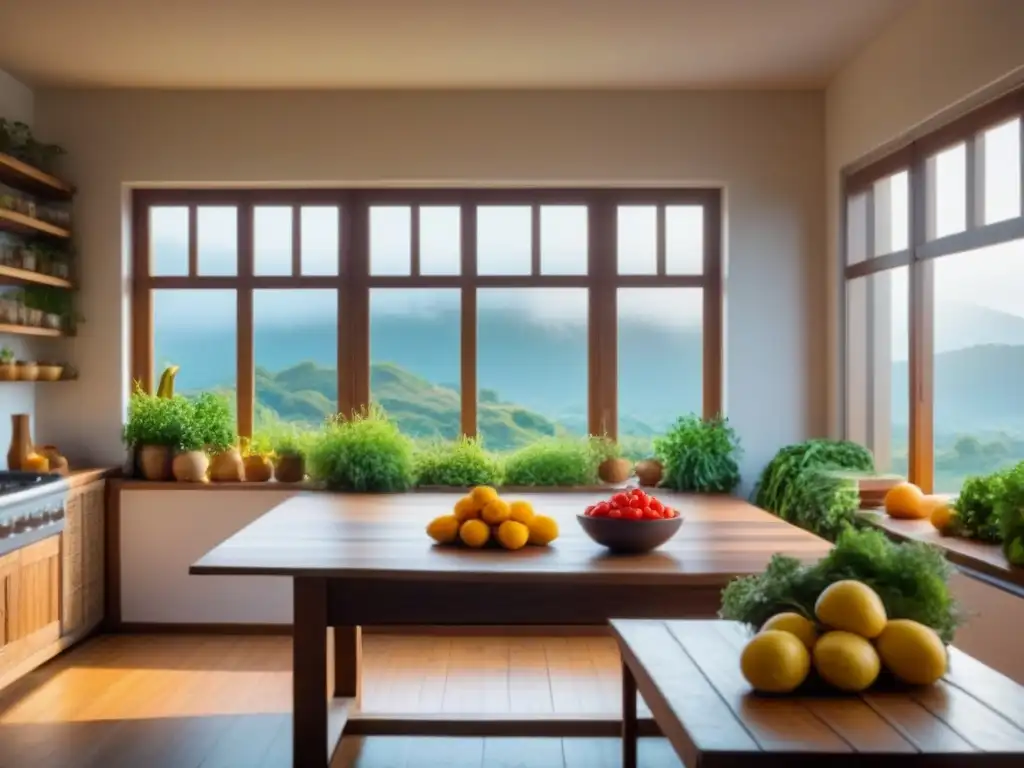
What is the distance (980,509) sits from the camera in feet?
12.7

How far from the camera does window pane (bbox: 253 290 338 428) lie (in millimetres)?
6277

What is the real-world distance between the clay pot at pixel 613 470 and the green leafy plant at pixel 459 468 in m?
0.58

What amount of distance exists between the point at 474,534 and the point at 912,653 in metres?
1.77

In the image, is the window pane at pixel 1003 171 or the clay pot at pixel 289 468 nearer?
the window pane at pixel 1003 171

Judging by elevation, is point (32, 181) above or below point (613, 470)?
above

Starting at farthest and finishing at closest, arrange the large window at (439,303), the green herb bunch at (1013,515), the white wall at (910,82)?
the large window at (439,303)
the white wall at (910,82)
the green herb bunch at (1013,515)

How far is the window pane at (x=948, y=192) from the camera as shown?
444 cm

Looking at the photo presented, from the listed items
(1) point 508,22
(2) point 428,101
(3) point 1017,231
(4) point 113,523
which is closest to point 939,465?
(3) point 1017,231

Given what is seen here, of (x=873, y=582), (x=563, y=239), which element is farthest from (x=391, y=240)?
(x=873, y=582)

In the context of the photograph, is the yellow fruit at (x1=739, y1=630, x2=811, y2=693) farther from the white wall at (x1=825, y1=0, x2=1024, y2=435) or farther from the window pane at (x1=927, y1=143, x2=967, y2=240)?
the window pane at (x1=927, y1=143, x2=967, y2=240)

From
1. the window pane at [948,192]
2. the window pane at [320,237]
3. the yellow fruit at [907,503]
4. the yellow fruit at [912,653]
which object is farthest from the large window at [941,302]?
the window pane at [320,237]

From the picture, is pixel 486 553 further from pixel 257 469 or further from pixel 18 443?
pixel 18 443

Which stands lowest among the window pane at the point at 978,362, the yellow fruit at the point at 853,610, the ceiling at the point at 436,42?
the yellow fruit at the point at 853,610

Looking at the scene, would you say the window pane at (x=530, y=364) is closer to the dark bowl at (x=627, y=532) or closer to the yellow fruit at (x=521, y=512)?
the yellow fruit at (x=521, y=512)
